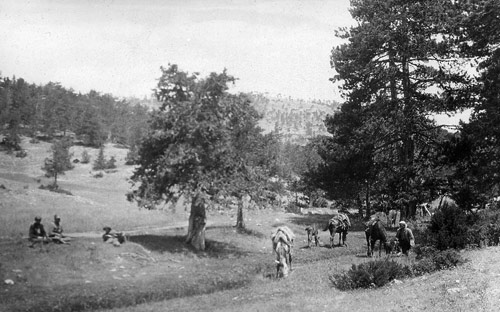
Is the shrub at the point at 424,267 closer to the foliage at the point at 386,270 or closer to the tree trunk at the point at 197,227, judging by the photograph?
the foliage at the point at 386,270

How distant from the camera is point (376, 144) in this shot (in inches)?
1248

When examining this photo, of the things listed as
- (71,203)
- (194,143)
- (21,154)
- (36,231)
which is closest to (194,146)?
(194,143)

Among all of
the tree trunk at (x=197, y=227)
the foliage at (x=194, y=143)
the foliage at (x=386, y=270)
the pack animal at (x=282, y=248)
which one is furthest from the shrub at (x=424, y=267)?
the tree trunk at (x=197, y=227)

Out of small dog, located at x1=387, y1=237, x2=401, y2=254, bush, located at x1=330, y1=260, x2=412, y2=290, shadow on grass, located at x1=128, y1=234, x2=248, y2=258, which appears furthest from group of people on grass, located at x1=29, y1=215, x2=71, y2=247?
small dog, located at x1=387, y1=237, x2=401, y2=254

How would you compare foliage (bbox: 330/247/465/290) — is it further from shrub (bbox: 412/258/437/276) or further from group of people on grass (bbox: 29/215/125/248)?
group of people on grass (bbox: 29/215/125/248)

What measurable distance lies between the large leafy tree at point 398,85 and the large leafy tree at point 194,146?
8.89 meters

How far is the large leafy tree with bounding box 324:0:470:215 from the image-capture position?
27.0 meters

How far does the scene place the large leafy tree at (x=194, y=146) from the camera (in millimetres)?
25047

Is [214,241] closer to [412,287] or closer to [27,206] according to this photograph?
[412,287]

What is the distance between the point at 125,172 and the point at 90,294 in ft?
254

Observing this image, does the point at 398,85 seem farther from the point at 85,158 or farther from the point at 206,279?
the point at 85,158

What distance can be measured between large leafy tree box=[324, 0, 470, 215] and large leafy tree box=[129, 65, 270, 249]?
29.2ft

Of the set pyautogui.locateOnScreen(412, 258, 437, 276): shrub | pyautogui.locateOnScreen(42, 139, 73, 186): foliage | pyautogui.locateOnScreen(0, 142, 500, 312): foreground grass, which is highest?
pyautogui.locateOnScreen(42, 139, 73, 186): foliage

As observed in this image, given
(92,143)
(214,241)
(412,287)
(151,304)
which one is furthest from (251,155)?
(92,143)
